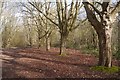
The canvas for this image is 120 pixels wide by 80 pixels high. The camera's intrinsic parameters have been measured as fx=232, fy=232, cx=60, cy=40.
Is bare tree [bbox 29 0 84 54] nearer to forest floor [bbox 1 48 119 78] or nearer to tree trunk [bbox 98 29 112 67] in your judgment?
forest floor [bbox 1 48 119 78]

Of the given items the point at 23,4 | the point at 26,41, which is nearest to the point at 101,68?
the point at 23,4

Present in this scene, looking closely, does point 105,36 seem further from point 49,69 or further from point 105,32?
point 49,69

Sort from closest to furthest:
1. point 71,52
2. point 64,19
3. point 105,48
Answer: point 105,48 < point 64,19 < point 71,52

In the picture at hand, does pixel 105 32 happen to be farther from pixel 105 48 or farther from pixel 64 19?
pixel 64 19

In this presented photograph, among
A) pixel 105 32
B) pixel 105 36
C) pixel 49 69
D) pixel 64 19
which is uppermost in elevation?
pixel 64 19

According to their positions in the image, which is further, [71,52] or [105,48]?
[71,52]

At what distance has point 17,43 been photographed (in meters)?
54.6

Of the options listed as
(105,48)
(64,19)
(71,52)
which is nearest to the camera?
(105,48)

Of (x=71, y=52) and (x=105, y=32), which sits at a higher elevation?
(x=105, y=32)

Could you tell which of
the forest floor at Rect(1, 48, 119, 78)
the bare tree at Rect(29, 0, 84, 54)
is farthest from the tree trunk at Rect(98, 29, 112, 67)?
the bare tree at Rect(29, 0, 84, 54)

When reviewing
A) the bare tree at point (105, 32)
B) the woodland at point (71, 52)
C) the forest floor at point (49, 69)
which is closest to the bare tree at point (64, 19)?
the woodland at point (71, 52)

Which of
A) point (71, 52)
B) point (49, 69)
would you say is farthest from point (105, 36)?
point (71, 52)

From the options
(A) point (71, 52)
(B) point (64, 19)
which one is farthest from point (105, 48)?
(A) point (71, 52)

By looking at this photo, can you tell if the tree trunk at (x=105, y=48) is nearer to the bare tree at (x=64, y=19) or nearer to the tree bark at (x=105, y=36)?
the tree bark at (x=105, y=36)
